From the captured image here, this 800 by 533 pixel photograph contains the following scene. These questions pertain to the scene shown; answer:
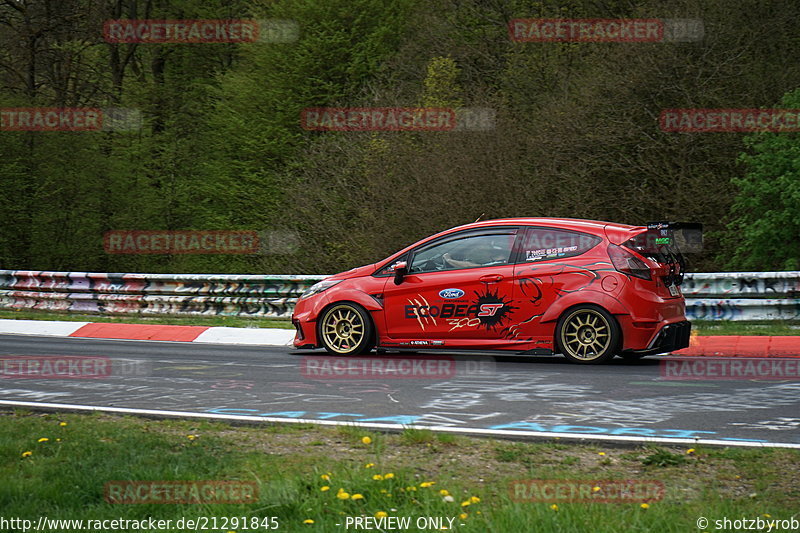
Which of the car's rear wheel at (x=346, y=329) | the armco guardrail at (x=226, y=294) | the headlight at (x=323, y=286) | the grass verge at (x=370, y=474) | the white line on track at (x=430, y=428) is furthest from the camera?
the armco guardrail at (x=226, y=294)

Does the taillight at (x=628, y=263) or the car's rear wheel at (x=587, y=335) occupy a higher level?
→ the taillight at (x=628, y=263)

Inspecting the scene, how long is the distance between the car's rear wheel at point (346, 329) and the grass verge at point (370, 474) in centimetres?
501

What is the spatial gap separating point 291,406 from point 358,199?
2011cm

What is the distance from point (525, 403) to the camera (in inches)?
325

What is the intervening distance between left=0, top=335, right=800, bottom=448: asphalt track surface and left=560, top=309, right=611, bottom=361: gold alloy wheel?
0.70 ft

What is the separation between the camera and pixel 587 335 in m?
11.1

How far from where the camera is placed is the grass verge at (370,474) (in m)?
4.69

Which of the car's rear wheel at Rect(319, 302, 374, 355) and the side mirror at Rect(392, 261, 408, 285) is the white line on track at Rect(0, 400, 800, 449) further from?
the side mirror at Rect(392, 261, 408, 285)

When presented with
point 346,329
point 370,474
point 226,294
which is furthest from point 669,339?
point 226,294

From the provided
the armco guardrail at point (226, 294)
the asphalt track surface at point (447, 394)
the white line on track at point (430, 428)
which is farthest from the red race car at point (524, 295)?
the white line on track at point (430, 428)

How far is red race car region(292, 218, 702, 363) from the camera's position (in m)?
11.0

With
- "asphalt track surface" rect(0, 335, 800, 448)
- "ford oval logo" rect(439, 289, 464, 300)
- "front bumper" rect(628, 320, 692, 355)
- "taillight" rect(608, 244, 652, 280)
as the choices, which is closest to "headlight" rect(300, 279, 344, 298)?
"asphalt track surface" rect(0, 335, 800, 448)

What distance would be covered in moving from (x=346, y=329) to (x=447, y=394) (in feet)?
12.0

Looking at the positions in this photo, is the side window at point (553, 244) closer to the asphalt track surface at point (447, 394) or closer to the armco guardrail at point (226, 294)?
the asphalt track surface at point (447, 394)
